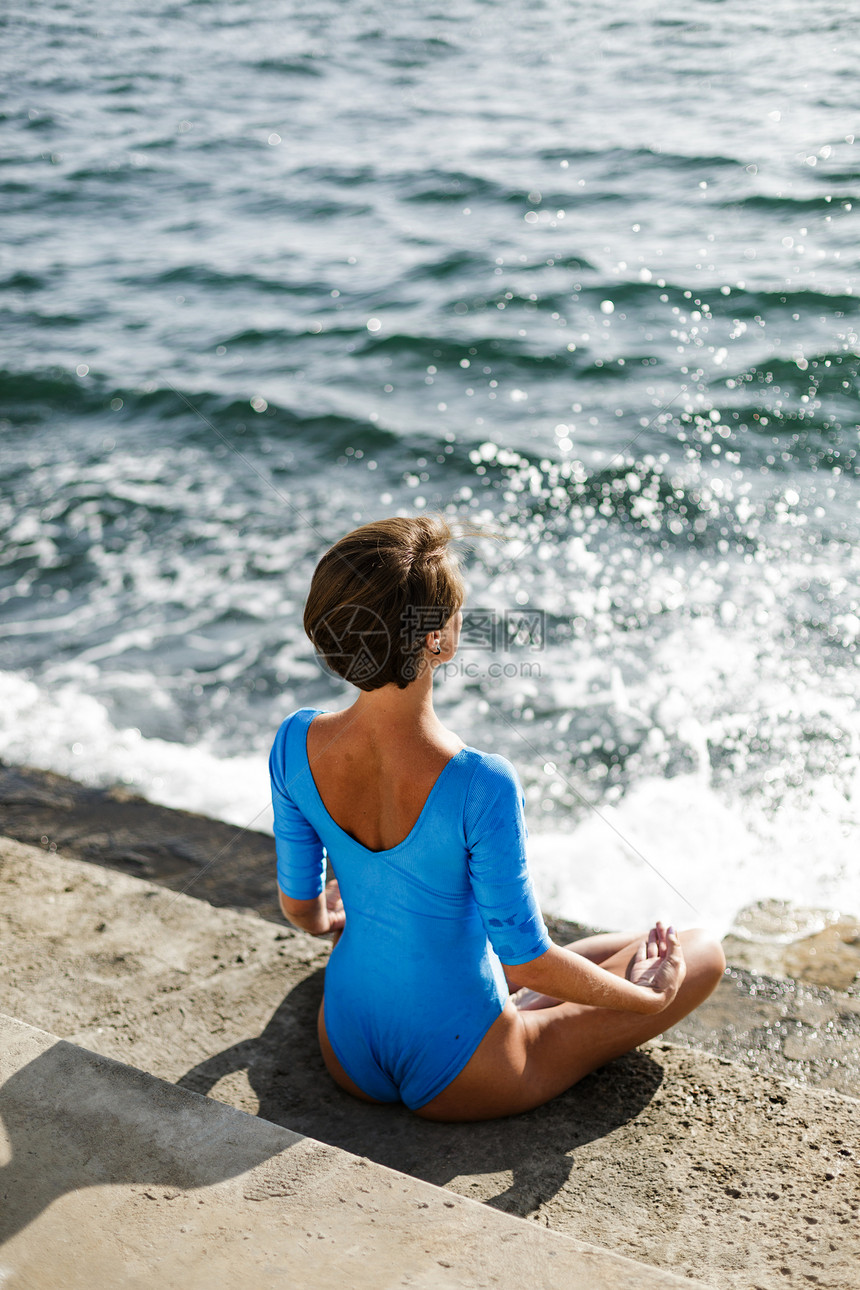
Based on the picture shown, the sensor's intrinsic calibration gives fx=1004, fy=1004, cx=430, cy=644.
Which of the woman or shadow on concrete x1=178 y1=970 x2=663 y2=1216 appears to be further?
shadow on concrete x1=178 y1=970 x2=663 y2=1216

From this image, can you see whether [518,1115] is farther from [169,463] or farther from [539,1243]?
[169,463]

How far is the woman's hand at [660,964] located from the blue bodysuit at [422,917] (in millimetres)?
321

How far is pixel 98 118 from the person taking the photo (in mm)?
15219

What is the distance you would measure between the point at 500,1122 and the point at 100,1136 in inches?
33.3

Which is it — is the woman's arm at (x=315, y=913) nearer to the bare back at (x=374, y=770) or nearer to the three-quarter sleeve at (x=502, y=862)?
the bare back at (x=374, y=770)

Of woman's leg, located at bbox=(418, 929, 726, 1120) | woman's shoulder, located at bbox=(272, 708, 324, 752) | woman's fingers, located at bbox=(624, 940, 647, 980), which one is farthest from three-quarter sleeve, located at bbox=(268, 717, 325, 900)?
woman's fingers, located at bbox=(624, 940, 647, 980)

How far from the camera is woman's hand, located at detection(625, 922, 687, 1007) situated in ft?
7.09

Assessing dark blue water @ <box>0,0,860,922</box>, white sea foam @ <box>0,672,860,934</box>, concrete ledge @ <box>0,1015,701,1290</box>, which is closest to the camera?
concrete ledge @ <box>0,1015,701,1290</box>

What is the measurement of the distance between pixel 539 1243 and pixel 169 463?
6.76m

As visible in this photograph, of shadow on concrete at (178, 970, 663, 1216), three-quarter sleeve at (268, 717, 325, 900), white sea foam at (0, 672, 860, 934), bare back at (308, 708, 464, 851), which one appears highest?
bare back at (308, 708, 464, 851)

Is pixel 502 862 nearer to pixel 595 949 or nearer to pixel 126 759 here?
pixel 595 949

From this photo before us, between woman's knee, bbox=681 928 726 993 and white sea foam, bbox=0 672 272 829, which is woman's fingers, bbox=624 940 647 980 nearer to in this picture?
woman's knee, bbox=681 928 726 993

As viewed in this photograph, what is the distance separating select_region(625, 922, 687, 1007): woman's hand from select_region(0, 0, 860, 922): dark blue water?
1.46 m

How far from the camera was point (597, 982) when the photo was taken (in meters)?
1.95
